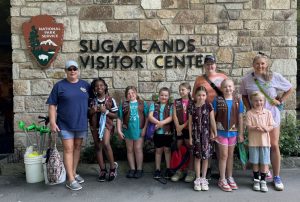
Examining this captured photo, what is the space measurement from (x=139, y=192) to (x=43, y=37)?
3090 mm

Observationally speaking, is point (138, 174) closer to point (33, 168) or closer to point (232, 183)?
point (232, 183)

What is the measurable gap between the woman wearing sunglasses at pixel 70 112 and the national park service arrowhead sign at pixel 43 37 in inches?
56.2

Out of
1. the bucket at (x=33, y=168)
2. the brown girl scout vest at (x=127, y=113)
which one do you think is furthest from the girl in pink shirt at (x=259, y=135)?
the bucket at (x=33, y=168)

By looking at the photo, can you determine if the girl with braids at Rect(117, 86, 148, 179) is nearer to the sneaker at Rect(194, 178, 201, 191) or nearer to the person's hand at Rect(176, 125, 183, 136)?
the person's hand at Rect(176, 125, 183, 136)

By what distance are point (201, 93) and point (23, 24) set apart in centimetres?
332

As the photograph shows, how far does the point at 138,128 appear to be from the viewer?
4.75m

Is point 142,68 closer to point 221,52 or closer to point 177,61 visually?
point 177,61

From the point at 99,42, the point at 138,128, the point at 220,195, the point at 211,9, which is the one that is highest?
the point at 211,9

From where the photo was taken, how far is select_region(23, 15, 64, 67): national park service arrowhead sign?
567 cm

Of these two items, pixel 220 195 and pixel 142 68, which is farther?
pixel 142 68

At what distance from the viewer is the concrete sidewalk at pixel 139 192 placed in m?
4.19

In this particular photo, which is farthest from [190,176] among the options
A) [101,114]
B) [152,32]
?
[152,32]

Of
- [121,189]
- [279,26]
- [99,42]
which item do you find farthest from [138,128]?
[279,26]

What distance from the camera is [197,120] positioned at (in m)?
4.36
